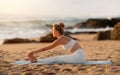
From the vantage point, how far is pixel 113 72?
6410 millimetres

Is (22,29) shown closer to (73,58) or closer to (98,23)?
(98,23)

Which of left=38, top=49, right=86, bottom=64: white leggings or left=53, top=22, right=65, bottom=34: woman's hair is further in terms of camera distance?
left=38, top=49, right=86, bottom=64: white leggings

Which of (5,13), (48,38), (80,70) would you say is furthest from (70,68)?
(5,13)

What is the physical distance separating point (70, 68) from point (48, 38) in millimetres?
8875

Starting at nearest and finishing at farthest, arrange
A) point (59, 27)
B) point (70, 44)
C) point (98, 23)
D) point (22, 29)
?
point (59, 27) < point (70, 44) < point (22, 29) < point (98, 23)

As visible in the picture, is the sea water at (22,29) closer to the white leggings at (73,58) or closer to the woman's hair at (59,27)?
the white leggings at (73,58)

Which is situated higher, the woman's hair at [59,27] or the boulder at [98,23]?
the woman's hair at [59,27]

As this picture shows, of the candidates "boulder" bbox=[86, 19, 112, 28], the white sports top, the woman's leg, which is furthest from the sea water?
the white sports top

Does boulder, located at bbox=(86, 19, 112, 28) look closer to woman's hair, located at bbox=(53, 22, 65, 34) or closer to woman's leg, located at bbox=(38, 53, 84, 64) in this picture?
woman's leg, located at bbox=(38, 53, 84, 64)

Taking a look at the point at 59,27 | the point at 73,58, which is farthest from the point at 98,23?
the point at 59,27

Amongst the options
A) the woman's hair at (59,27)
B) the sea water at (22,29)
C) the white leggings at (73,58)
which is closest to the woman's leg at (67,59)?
the white leggings at (73,58)

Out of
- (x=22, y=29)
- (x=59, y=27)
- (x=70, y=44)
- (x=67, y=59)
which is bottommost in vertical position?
(x=22, y=29)

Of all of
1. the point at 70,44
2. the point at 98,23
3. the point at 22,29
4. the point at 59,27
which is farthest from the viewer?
the point at 98,23

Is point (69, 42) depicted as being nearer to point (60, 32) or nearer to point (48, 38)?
point (60, 32)
